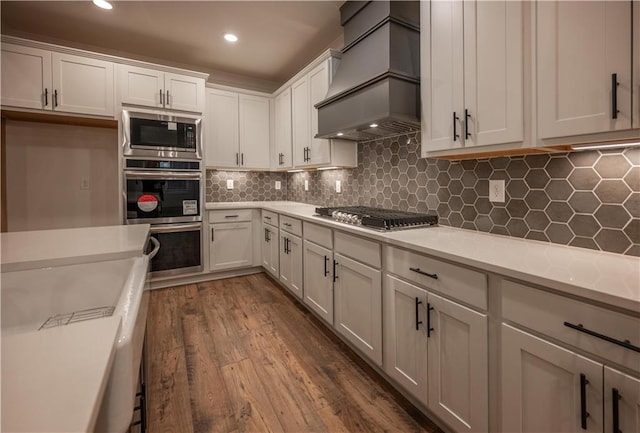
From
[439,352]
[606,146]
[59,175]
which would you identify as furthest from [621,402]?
[59,175]

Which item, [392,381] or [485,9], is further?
[392,381]

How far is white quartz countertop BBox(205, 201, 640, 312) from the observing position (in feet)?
3.03

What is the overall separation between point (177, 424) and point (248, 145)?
3.28 metres

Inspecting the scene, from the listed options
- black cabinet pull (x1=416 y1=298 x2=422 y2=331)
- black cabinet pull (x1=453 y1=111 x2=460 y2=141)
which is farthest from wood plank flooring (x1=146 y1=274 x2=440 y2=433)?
black cabinet pull (x1=453 y1=111 x2=460 y2=141)

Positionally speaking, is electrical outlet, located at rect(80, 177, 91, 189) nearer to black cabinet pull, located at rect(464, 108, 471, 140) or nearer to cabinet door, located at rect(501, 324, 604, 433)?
black cabinet pull, located at rect(464, 108, 471, 140)

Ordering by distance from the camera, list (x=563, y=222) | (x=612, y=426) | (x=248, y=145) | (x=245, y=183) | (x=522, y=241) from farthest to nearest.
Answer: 1. (x=245, y=183)
2. (x=248, y=145)
3. (x=522, y=241)
4. (x=563, y=222)
5. (x=612, y=426)

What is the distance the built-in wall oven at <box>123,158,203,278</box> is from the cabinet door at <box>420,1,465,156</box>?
2.70 m

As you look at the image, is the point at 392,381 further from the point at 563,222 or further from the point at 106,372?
the point at 106,372

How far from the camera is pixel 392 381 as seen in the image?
1825mm

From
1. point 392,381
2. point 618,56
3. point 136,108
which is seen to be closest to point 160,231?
point 136,108

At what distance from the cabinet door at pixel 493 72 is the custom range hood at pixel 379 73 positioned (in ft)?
1.43

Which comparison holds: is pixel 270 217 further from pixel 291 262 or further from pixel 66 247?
pixel 66 247

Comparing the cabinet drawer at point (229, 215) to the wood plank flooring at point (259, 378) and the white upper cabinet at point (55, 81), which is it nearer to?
the wood plank flooring at point (259, 378)

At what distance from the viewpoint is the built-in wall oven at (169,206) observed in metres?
3.25
